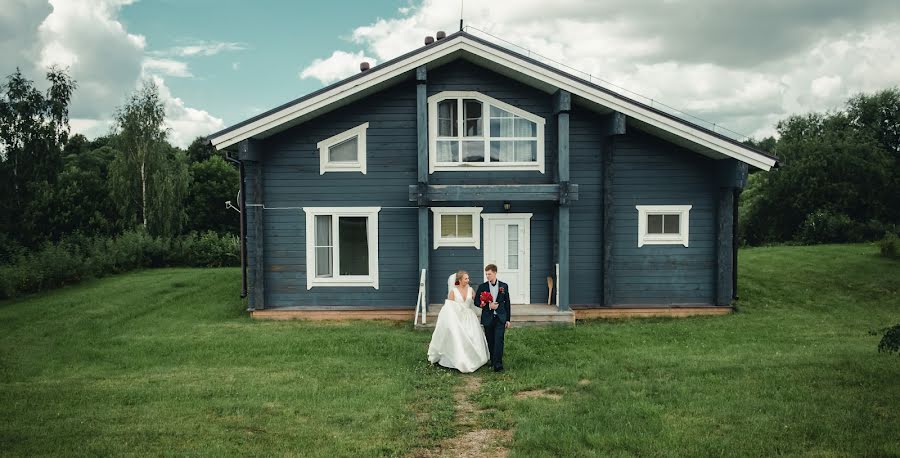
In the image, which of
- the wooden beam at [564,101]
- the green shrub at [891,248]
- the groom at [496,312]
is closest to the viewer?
the groom at [496,312]

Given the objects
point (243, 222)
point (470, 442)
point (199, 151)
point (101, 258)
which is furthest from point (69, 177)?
point (470, 442)

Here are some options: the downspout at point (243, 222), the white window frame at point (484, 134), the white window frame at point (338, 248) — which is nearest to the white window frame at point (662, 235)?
the white window frame at point (484, 134)

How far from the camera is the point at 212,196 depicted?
52.5 meters

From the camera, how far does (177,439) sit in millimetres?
7379

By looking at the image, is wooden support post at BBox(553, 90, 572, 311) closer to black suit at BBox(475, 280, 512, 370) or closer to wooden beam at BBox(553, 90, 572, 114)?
wooden beam at BBox(553, 90, 572, 114)

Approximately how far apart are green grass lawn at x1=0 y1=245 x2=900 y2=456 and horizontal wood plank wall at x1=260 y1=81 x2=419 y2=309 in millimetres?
1167

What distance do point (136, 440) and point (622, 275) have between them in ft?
38.4

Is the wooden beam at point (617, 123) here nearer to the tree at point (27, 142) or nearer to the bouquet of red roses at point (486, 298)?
the bouquet of red roses at point (486, 298)

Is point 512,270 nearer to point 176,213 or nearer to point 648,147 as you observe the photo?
point 648,147

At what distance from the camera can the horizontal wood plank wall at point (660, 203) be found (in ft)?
52.4

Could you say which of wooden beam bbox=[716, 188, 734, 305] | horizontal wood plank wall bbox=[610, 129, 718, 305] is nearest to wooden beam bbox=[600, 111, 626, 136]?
horizontal wood plank wall bbox=[610, 129, 718, 305]

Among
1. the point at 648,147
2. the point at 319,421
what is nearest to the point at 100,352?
the point at 319,421

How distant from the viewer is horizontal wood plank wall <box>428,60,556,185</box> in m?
15.8

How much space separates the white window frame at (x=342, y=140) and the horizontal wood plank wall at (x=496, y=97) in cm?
173
